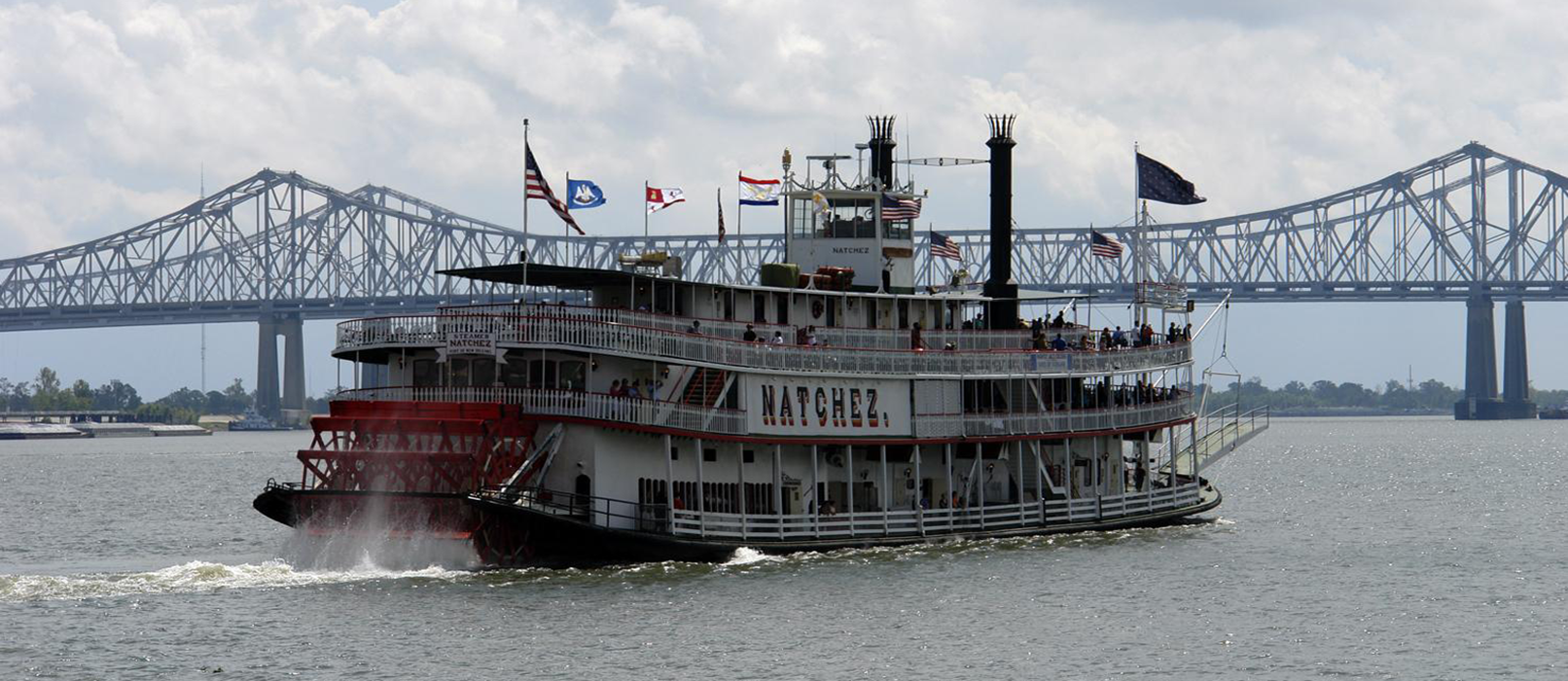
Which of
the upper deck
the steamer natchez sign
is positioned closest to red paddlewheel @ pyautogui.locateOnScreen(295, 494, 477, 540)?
the upper deck

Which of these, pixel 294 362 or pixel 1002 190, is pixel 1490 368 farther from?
pixel 1002 190

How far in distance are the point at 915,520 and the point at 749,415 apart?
451 centimetres

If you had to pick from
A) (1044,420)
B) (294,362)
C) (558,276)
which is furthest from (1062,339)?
(294,362)

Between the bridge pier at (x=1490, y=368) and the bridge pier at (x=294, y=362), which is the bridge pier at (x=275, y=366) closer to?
the bridge pier at (x=294, y=362)

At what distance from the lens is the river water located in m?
28.4

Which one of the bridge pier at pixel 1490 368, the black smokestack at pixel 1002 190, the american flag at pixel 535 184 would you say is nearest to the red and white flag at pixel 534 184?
the american flag at pixel 535 184

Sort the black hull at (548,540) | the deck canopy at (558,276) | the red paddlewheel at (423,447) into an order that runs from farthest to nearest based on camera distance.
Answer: the deck canopy at (558,276), the red paddlewheel at (423,447), the black hull at (548,540)

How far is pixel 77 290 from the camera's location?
654 feet

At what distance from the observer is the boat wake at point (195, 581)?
1363 inches

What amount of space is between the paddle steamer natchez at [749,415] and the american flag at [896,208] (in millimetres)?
269

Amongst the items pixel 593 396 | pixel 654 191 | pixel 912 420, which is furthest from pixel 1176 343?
pixel 593 396

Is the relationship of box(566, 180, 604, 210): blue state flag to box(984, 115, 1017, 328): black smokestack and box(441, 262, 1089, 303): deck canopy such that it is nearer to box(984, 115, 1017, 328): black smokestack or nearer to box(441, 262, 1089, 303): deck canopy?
box(441, 262, 1089, 303): deck canopy

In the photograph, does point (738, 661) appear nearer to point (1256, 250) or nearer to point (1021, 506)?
point (1021, 506)

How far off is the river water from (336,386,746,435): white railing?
2.51 m
